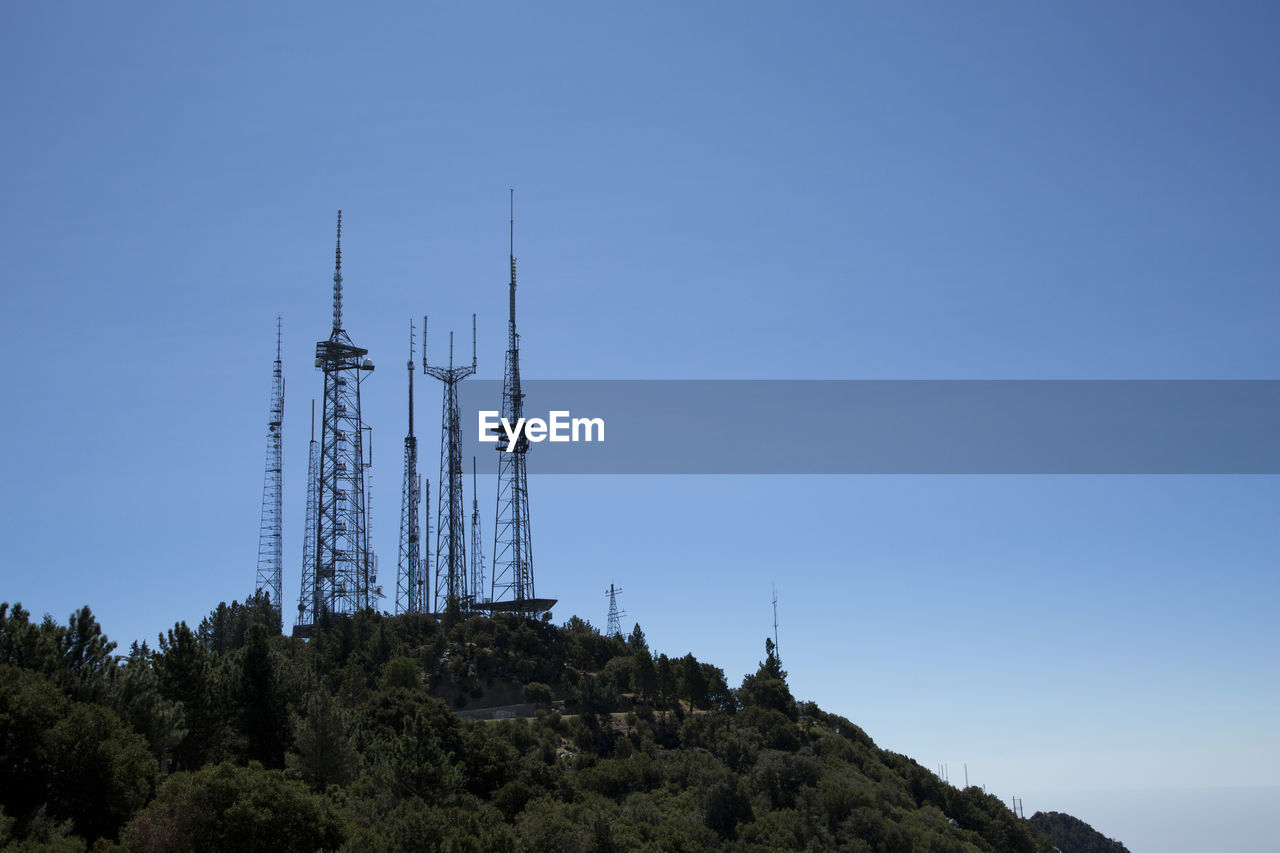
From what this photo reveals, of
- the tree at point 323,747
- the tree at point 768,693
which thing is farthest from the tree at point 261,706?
the tree at point 768,693

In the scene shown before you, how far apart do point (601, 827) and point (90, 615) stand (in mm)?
21214

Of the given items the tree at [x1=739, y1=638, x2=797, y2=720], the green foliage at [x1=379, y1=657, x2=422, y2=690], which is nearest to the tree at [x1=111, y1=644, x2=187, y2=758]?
the green foliage at [x1=379, y1=657, x2=422, y2=690]

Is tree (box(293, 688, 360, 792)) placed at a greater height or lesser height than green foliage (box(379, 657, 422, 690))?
lesser

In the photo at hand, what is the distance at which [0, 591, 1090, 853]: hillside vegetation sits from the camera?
30312mm

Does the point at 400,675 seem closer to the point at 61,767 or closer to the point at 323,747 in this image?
the point at 323,747

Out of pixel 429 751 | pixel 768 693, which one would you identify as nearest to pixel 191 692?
pixel 429 751

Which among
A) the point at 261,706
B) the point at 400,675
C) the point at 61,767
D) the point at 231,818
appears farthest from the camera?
the point at 400,675

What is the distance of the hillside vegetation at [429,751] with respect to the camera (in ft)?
99.5

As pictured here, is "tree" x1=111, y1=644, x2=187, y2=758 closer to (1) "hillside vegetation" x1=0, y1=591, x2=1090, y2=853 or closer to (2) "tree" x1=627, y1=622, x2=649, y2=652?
(1) "hillside vegetation" x1=0, y1=591, x2=1090, y2=853

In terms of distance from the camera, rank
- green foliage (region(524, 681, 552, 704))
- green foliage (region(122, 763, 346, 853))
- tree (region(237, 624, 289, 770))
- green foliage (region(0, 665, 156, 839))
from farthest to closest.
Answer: green foliage (region(524, 681, 552, 704)) < tree (region(237, 624, 289, 770)) < green foliage (region(0, 665, 156, 839)) < green foliage (region(122, 763, 346, 853))

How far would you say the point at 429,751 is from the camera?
40.7 metres

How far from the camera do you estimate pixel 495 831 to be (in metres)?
33.6

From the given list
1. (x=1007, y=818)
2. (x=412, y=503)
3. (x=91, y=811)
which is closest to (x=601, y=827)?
(x=91, y=811)

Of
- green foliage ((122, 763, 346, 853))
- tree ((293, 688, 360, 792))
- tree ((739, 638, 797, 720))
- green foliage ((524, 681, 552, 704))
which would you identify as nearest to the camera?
green foliage ((122, 763, 346, 853))
